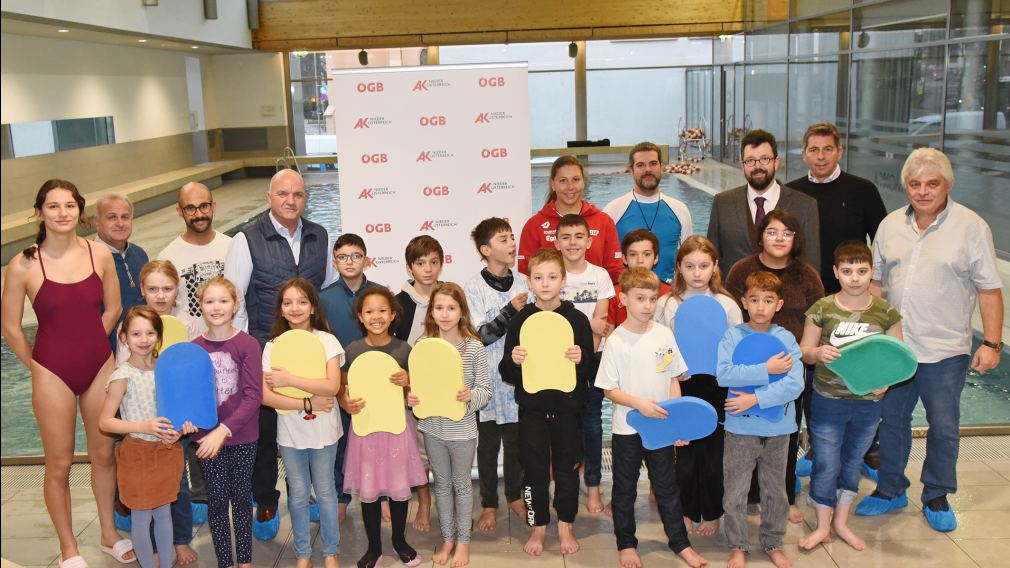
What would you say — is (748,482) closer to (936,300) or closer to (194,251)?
(936,300)

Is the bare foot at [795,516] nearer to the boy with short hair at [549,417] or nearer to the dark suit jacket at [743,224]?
the boy with short hair at [549,417]

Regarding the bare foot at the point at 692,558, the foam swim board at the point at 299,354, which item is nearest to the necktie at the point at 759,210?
the bare foot at the point at 692,558

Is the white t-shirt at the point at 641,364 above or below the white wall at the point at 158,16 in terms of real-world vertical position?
below

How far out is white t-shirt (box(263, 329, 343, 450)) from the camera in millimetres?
3408

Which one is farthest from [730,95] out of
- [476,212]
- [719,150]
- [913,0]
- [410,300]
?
[410,300]

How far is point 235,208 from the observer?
1585cm

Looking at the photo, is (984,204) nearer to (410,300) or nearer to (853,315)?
(853,315)

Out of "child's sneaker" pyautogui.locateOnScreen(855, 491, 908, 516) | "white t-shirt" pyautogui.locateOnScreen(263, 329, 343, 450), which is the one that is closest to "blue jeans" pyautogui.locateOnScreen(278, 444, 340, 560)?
"white t-shirt" pyautogui.locateOnScreen(263, 329, 343, 450)

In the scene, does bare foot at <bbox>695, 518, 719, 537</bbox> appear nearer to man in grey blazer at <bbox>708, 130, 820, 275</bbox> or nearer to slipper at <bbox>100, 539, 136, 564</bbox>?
man in grey blazer at <bbox>708, 130, 820, 275</bbox>

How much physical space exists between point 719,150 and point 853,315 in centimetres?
1934

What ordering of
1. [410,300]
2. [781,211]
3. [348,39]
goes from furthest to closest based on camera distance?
[348,39], [410,300], [781,211]

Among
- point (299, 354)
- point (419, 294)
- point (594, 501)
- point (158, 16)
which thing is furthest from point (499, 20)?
point (299, 354)

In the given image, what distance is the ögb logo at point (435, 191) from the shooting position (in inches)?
198

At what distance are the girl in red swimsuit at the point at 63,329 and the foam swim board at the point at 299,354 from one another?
0.72 meters
